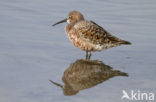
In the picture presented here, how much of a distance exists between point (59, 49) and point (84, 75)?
187 centimetres

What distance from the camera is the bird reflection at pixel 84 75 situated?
9505mm

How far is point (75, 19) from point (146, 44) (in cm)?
197

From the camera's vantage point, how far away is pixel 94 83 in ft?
31.8

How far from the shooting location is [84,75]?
10195mm

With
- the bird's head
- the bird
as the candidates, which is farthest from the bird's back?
the bird's head

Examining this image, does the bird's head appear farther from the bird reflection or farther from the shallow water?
the bird reflection

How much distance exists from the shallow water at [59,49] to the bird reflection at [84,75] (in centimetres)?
15

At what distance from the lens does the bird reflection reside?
374 inches

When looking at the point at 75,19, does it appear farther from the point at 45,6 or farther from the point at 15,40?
the point at 45,6

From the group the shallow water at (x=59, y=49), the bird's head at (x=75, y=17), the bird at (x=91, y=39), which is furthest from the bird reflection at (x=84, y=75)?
the bird's head at (x=75, y=17)

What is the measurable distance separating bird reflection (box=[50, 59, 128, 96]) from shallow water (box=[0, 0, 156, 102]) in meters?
0.15

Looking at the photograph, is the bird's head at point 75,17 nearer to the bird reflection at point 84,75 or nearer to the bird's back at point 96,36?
the bird's back at point 96,36

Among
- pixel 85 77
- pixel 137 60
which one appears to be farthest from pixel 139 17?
pixel 85 77

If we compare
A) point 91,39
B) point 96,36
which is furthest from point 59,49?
point 96,36
